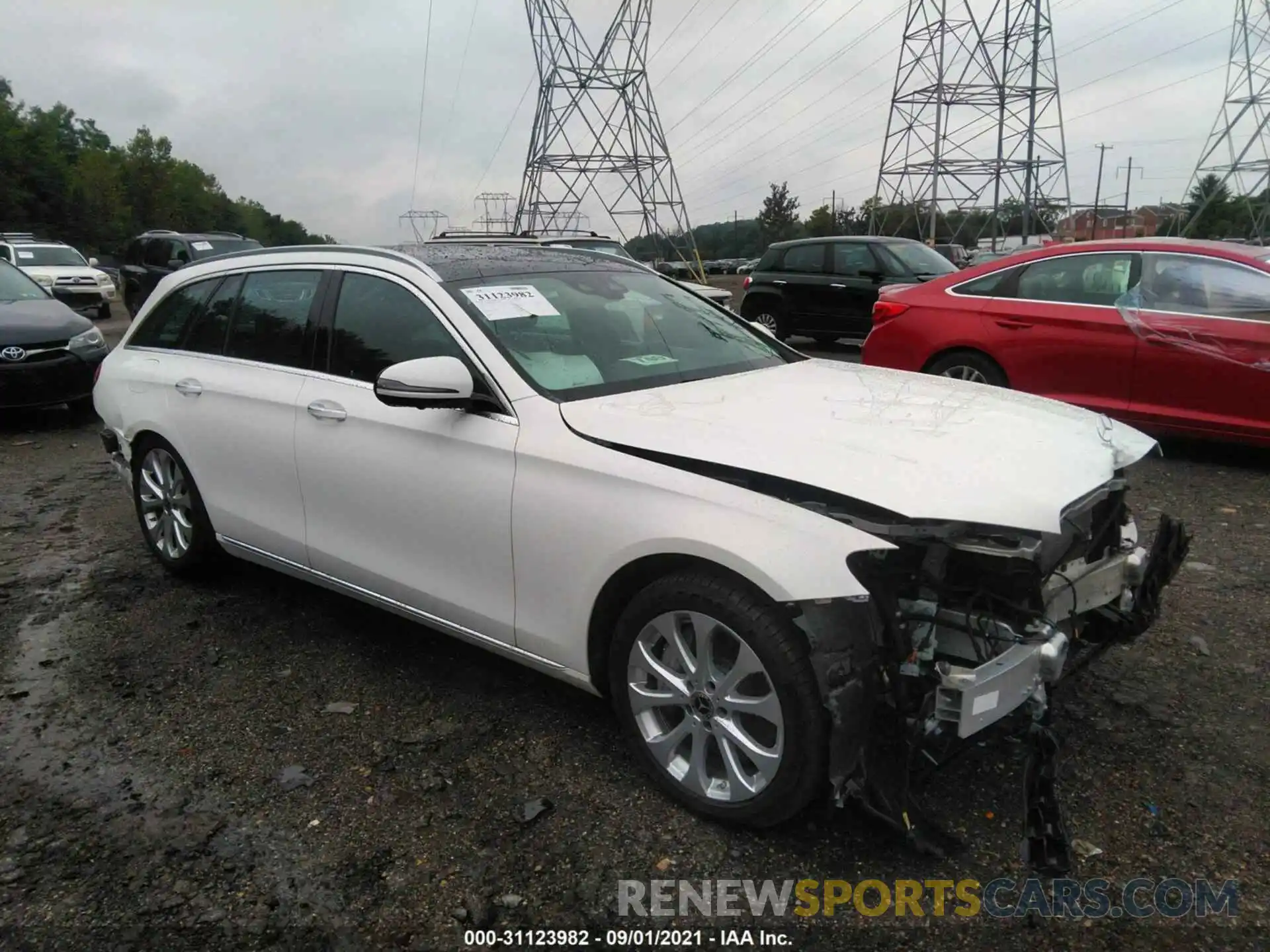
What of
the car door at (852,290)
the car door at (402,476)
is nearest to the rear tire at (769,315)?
the car door at (852,290)

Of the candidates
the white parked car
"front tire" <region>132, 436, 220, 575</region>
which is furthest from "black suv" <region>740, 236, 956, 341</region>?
"front tire" <region>132, 436, 220, 575</region>

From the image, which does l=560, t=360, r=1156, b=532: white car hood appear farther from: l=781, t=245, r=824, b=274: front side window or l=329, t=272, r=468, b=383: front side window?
l=781, t=245, r=824, b=274: front side window

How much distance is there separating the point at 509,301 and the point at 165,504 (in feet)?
7.71

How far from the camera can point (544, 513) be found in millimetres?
2920

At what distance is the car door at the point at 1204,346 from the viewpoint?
583 cm

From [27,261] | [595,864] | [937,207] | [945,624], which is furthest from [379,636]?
[937,207]

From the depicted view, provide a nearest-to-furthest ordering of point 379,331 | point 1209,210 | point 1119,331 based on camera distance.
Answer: point 379,331 → point 1119,331 → point 1209,210

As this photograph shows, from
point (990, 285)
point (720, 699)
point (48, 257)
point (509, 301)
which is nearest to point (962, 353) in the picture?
point (990, 285)

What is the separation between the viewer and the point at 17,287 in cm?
948

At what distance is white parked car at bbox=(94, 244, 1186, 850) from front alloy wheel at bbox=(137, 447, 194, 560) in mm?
222

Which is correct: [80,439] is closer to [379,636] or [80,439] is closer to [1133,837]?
[379,636]

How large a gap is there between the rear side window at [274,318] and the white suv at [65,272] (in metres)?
16.1

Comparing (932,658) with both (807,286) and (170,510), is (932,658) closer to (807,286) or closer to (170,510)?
(170,510)

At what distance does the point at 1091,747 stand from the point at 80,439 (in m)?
8.31
